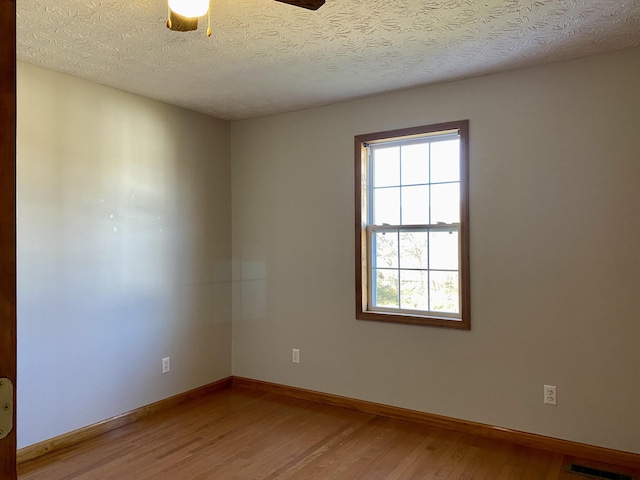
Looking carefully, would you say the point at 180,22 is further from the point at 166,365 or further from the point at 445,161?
the point at 166,365

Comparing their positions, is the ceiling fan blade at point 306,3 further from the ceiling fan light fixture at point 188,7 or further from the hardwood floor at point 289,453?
the hardwood floor at point 289,453

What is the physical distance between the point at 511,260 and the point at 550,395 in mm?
897

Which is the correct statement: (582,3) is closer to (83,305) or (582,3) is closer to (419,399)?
(419,399)

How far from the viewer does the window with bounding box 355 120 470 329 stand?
344 centimetres

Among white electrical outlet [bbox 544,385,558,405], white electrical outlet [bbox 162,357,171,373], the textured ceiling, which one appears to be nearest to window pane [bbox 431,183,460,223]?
the textured ceiling

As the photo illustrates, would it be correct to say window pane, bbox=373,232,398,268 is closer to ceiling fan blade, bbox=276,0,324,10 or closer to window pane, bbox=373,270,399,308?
window pane, bbox=373,270,399,308

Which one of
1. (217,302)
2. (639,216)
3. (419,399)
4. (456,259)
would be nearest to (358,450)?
(419,399)

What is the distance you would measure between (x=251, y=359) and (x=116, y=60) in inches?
108

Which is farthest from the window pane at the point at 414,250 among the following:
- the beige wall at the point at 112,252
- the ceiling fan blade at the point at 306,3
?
the ceiling fan blade at the point at 306,3

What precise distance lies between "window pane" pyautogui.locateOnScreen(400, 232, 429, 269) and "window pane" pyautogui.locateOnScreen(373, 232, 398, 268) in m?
0.06

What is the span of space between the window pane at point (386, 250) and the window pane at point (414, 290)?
0.42 ft

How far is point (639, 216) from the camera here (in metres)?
2.80

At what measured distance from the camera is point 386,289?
12.4 ft
